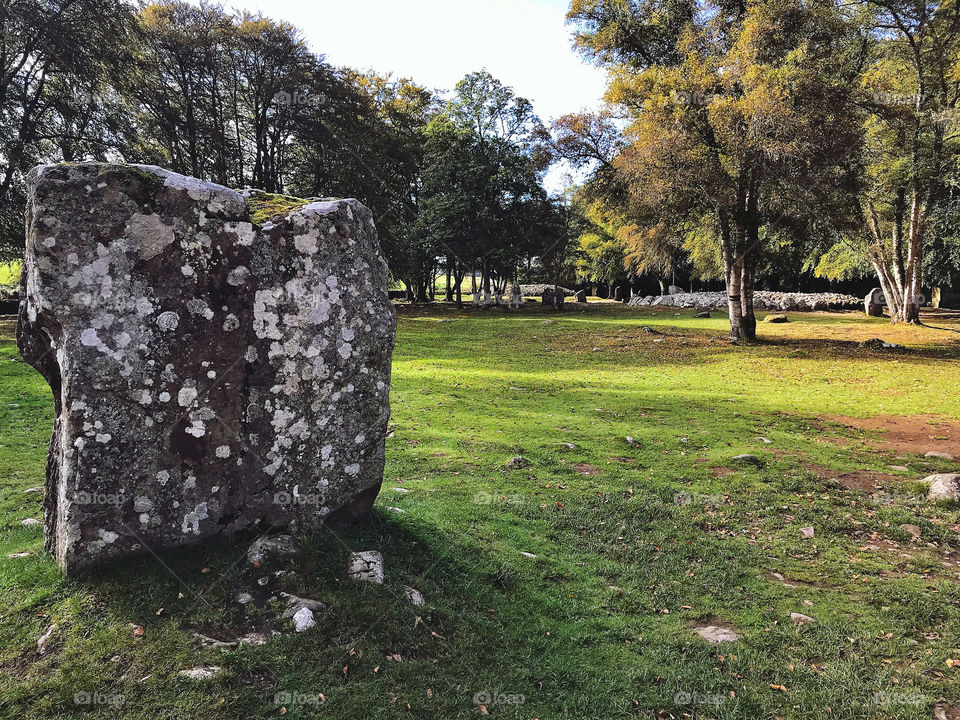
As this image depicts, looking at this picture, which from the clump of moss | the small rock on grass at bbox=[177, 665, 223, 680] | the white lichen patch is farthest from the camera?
the clump of moss

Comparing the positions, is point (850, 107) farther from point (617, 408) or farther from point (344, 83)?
point (344, 83)

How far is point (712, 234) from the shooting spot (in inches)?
1224

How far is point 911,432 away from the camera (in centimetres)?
1083

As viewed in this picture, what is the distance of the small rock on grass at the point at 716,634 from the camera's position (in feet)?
14.5

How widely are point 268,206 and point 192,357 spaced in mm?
1511

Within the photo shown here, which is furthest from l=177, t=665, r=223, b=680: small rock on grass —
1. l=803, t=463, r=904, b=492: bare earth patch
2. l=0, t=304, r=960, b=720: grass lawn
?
l=803, t=463, r=904, b=492: bare earth patch

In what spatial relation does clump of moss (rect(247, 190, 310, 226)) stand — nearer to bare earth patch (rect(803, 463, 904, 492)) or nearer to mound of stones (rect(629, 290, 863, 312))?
bare earth patch (rect(803, 463, 904, 492))

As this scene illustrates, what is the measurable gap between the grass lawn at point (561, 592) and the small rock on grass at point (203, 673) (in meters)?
0.04

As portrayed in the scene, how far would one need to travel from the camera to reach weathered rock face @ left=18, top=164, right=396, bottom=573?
3961mm

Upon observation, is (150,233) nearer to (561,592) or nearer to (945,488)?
(561,592)

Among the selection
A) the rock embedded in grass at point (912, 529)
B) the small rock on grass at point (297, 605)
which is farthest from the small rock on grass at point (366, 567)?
the rock embedded in grass at point (912, 529)

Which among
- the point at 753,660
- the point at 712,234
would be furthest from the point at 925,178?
the point at 753,660

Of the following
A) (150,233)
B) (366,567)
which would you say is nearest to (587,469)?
(366,567)

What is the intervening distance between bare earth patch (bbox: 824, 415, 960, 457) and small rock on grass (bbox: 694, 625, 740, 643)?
728cm
